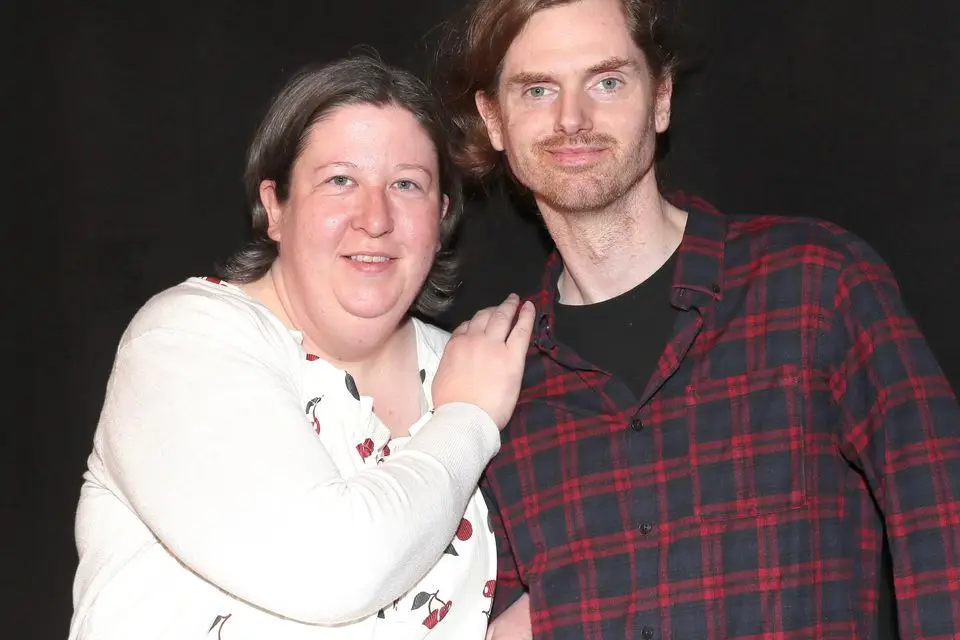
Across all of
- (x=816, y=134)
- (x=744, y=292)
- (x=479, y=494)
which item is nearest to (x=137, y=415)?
(x=479, y=494)

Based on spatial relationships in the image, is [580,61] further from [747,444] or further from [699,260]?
[747,444]

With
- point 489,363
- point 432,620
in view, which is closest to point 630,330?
point 489,363

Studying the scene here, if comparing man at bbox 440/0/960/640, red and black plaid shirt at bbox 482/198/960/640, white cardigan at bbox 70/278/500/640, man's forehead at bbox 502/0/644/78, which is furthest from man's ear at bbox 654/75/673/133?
white cardigan at bbox 70/278/500/640

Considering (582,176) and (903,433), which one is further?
(582,176)

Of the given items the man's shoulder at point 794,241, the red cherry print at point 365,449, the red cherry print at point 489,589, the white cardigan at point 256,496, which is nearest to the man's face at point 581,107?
the man's shoulder at point 794,241

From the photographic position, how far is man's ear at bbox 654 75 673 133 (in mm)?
2211

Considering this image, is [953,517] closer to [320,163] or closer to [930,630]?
[930,630]

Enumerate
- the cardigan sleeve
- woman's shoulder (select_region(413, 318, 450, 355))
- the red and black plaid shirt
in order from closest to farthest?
the cardigan sleeve, the red and black plaid shirt, woman's shoulder (select_region(413, 318, 450, 355))

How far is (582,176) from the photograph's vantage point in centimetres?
205

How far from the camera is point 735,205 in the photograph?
2.40 metres

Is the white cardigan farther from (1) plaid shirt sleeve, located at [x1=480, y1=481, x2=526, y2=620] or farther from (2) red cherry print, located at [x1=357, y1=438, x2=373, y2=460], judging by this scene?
(1) plaid shirt sleeve, located at [x1=480, y1=481, x2=526, y2=620]

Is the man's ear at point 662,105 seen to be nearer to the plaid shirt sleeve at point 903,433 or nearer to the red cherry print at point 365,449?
the plaid shirt sleeve at point 903,433

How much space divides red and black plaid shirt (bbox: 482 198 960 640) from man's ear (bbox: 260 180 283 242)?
26.4 inches

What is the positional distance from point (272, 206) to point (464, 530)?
767 millimetres
